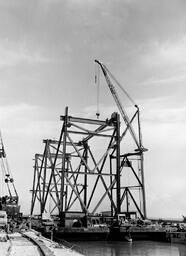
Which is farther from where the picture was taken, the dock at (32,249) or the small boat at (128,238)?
the small boat at (128,238)

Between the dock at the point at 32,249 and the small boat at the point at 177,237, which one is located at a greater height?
the dock at the point at 32,249

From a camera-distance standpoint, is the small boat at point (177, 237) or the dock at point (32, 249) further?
the small boat at point (177, 237)

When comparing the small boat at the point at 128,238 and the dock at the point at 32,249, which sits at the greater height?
the dock at the point at 32,249

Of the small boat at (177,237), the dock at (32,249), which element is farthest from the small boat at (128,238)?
the dock at (32,249)

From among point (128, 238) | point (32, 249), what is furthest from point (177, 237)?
point (32, 249)

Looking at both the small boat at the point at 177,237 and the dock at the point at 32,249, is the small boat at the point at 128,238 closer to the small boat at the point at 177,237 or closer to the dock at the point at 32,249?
the small boat at the point at 177,237

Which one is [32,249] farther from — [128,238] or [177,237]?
[177,237]

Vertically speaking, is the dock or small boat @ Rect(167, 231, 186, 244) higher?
the dock

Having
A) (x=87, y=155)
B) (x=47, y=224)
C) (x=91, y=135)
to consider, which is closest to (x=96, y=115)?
(x=91, y=135)

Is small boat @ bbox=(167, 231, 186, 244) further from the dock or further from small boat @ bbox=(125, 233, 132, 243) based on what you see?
the dock

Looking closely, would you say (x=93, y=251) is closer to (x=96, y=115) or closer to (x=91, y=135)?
(x=91, y=135)

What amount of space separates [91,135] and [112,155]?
478cm

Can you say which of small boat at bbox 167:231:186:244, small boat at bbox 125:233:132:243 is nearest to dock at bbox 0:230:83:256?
small boat at bbox 125:233:132:243

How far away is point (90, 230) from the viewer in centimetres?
3838
